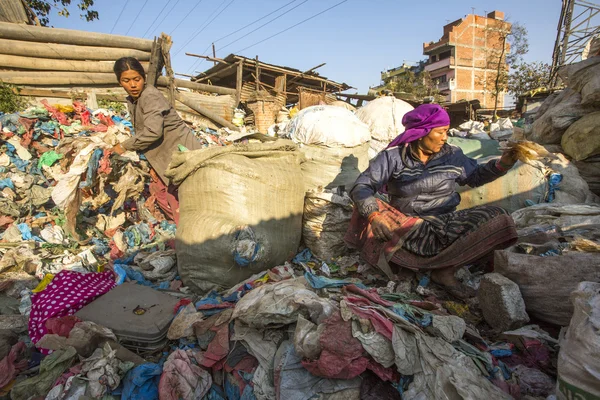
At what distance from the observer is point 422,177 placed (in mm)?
2133

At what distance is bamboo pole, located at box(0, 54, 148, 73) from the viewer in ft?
15.8

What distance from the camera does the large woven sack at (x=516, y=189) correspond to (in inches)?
112

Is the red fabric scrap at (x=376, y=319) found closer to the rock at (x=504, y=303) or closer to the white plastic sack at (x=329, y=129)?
the rock at (x=504, y=303)

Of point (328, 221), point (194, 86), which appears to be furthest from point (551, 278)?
point (194, 86)

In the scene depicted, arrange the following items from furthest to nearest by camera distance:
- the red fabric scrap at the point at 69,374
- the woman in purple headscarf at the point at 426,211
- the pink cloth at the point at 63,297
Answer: the woman in purple headscarf at the point at 426,211 < the pink cloth at the point at 63,297 < the red fabric scrap at the point at 69,374

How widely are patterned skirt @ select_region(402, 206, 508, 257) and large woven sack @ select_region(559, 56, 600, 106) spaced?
190cm

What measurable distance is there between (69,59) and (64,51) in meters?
0.14

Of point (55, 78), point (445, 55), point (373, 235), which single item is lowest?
point (373, 235)

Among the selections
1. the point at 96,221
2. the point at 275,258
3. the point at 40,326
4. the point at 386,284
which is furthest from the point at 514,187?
the point at 96,221

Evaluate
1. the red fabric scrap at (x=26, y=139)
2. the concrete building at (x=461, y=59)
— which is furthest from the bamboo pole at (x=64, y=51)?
the concrete building at (x=461, y=59)

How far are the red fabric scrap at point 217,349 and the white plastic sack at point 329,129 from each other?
1.84 m

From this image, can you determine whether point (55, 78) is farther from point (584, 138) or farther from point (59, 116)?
point (584, 138)

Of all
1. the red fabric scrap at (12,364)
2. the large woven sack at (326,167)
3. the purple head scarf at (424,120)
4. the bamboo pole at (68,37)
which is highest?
the bamboo pole at (68,37)

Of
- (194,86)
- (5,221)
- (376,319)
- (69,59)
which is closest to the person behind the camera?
(376,319)
